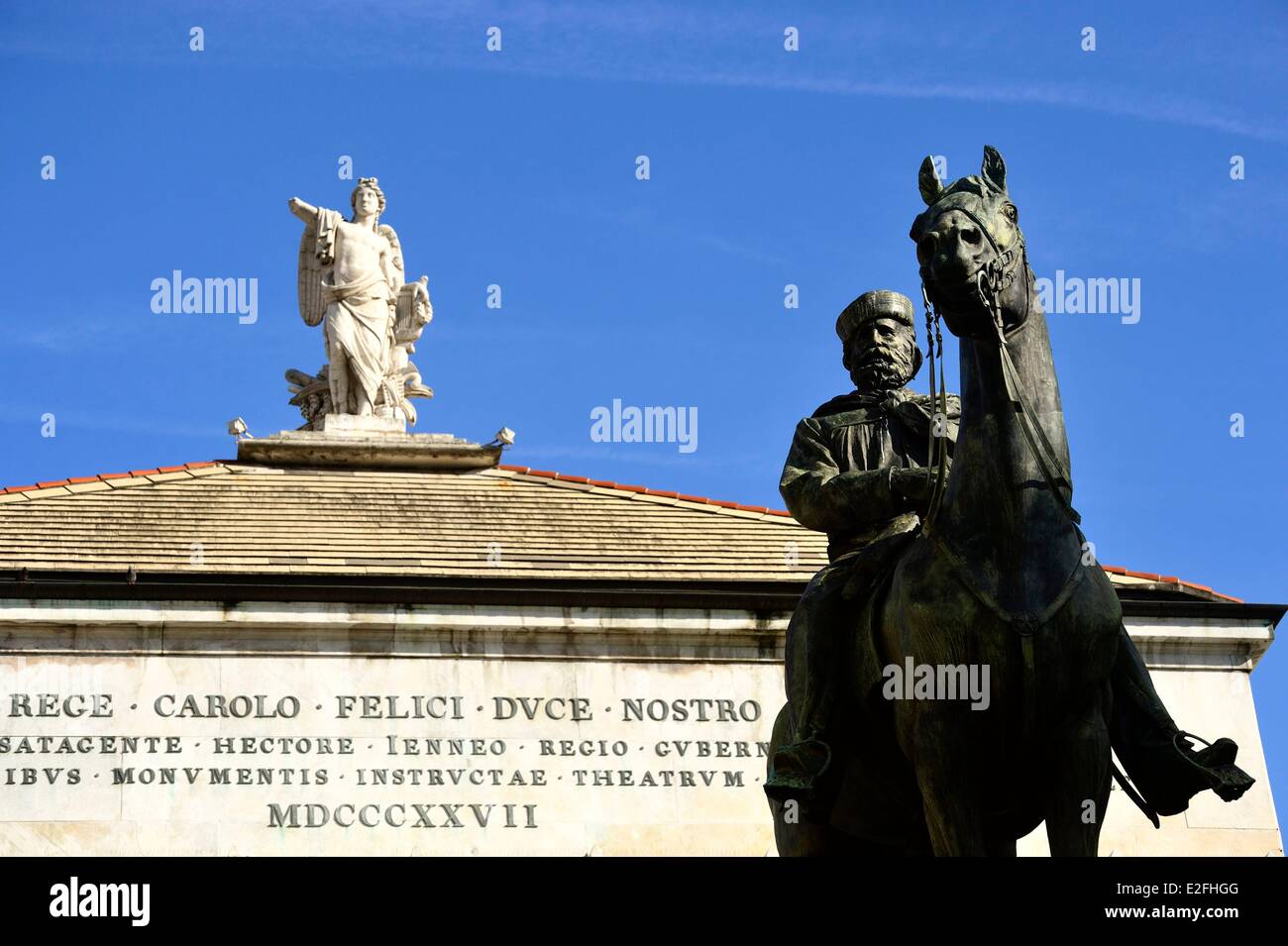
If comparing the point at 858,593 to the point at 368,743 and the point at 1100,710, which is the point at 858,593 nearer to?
the point at 1100,710

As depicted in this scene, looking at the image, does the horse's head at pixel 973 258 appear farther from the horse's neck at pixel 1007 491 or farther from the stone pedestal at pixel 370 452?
the stone pedestal at pixel 370 452

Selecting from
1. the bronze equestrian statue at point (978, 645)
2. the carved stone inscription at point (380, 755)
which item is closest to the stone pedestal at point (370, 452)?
the carved stone inscription at point (380, 755)

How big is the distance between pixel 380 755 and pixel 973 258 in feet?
54.7

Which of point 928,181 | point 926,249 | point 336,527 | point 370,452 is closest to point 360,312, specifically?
point 370,452

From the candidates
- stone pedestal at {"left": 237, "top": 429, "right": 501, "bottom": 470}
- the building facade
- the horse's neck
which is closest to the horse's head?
the horse's neck

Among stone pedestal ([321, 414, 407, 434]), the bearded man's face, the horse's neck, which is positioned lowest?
the horse's neck

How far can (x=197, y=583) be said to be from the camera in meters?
28.7

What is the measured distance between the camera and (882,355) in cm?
1498

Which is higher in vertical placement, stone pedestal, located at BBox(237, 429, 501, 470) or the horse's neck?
stone pedestal, located at BBox(237, 429, 501, 470)

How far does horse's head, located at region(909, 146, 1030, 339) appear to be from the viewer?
12.9m

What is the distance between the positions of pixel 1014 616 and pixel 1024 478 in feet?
2.29

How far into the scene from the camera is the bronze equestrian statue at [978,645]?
12781mm

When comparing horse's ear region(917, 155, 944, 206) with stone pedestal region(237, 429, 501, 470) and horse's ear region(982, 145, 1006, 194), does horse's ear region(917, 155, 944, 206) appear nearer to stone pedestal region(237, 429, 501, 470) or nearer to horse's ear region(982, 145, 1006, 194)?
horse's ear region(982, 145, 1006, 194)

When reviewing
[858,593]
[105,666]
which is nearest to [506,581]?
[105,666]
